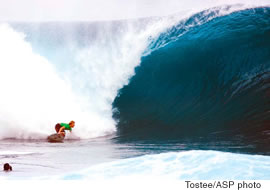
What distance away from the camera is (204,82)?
11109 millimetres

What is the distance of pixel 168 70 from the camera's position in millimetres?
12156

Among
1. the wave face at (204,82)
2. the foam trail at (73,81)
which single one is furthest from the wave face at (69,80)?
the wave face at (204,82)

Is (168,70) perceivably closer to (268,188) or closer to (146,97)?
(146,97)

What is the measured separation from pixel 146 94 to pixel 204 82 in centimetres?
155

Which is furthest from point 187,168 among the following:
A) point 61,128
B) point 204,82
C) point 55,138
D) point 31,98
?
point 31,98

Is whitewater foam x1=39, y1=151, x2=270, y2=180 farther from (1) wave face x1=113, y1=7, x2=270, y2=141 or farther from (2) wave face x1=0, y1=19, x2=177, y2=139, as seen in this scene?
(2) wave face x1=0, y1=19, x2=177, y2=139

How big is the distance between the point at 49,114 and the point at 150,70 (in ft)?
10.7

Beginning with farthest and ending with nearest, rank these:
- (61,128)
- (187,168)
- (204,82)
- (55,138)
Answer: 1. (204,82)
2. (61,128)
3. (55,138)
4. (187,168)

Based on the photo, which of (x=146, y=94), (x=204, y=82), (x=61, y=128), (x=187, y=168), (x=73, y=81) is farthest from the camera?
(x=73, y=81)

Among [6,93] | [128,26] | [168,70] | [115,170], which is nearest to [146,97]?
[168,70]

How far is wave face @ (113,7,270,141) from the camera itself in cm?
909

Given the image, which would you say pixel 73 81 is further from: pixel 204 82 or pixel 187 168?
pixel 187 168

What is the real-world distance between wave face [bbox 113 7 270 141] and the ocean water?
0.09 ft

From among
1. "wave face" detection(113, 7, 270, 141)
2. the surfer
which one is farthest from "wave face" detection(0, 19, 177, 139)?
"wave face" detection(113, 7, 270, 141)
